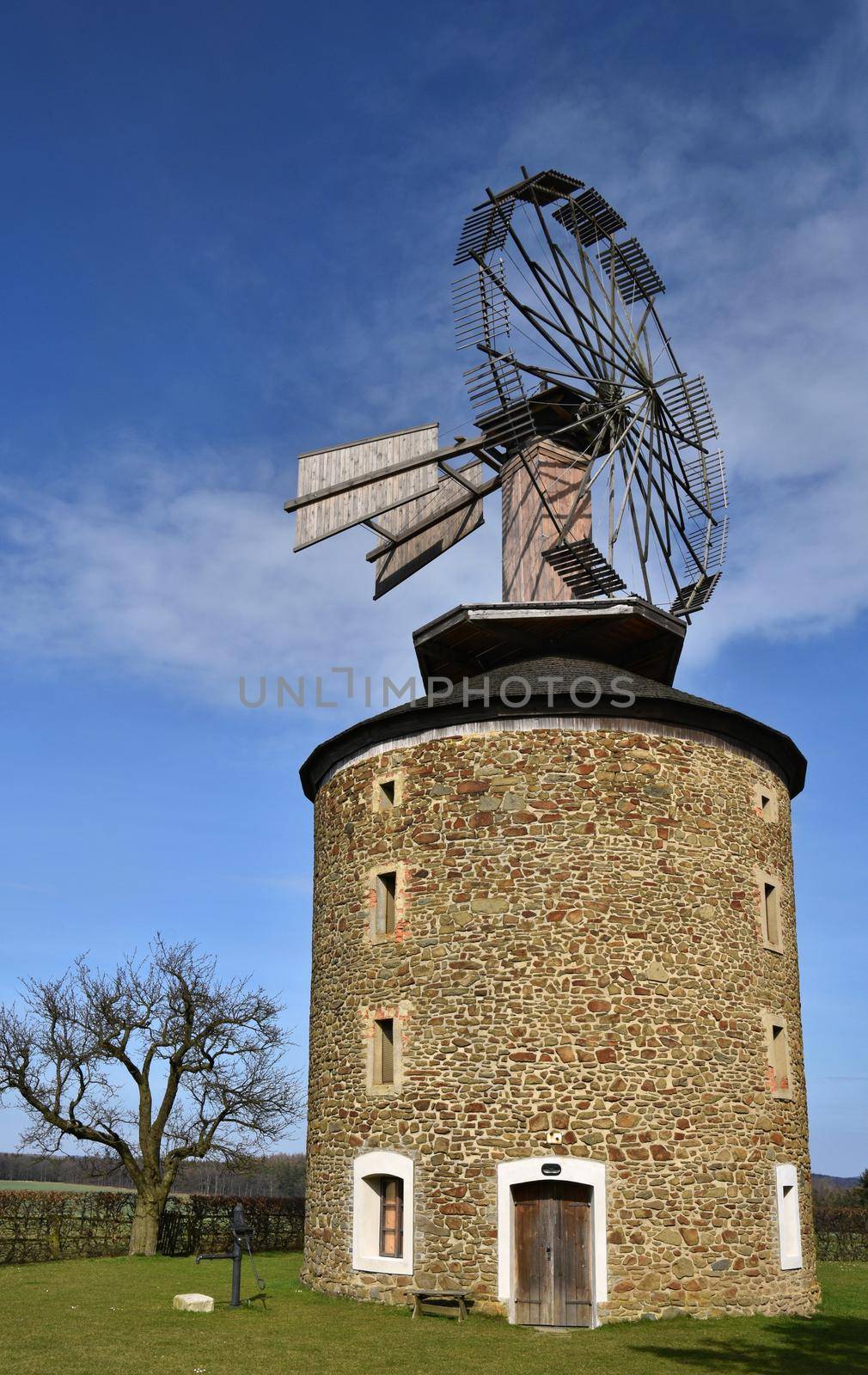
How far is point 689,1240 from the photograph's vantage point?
594 inches

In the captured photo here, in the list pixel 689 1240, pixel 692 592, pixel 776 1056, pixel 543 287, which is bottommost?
pixel 689 1240

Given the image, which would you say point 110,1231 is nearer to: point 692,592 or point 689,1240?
point 689,1240

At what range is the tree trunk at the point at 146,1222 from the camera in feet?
84.9

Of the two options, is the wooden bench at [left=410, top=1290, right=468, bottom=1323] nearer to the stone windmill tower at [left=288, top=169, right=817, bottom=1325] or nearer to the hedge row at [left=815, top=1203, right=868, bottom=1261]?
the stone windmill tower at [left=288, top=169, right=817, bottom=1325]

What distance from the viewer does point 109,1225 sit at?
26547mm

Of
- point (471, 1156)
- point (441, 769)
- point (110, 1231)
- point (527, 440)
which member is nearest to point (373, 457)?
point (527, 440)

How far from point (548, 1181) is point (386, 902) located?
4.63m

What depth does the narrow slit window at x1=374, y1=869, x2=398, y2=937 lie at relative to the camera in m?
17.5

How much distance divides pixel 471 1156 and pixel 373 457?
37.7 feet

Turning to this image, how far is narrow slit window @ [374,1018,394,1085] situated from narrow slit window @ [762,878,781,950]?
5927 mm

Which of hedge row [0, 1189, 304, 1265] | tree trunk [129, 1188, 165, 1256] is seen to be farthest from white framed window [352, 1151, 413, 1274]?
tree trunk [129, 1188, 165, 1256]

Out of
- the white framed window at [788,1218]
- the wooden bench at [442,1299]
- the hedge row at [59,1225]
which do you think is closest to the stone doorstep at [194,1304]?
the wooden bench at [442,1299]

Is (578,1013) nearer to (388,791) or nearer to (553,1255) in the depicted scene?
(553,1255)

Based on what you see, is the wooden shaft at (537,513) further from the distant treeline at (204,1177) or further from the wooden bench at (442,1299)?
the distant treeline at (204,1177)
